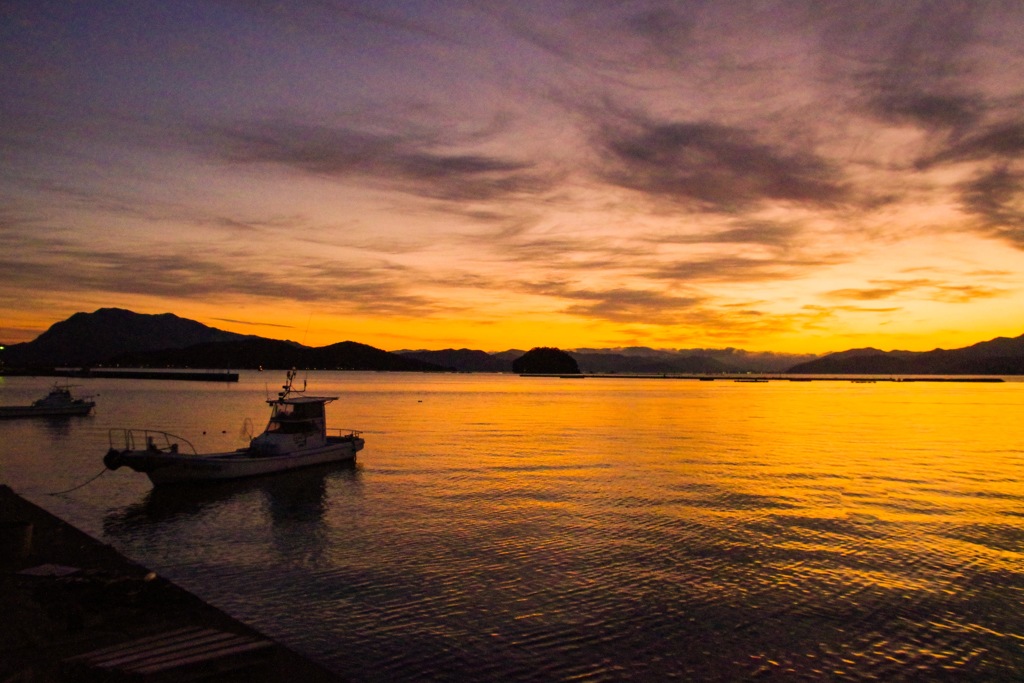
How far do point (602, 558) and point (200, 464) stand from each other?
24.8 m

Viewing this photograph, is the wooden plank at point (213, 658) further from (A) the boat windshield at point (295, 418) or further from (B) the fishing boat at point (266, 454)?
(A) the boat windshield at point (295, 418)

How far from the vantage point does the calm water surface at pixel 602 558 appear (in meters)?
15.0

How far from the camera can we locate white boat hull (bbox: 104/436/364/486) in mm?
35625

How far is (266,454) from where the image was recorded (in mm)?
41625

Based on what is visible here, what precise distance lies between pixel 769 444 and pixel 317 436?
39491 millimetres

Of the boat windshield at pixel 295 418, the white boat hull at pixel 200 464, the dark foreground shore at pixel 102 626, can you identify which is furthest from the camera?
the boat windshield at pixel 295 418

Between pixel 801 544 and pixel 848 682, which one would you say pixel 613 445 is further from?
pixel 848 682

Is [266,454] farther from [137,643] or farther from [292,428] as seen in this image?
[137,643]

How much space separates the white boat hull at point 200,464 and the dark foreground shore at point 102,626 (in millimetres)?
18680

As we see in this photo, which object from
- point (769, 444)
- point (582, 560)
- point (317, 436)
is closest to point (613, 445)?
point (769, 444)

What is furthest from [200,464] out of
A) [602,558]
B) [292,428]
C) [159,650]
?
[159,650]

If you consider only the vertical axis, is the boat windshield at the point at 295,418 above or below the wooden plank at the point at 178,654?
above

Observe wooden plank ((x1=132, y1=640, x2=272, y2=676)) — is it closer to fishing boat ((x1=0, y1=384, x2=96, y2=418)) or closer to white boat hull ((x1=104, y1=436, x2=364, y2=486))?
white boat hull ((x1=104, y1=436, x2=364, y2=486))

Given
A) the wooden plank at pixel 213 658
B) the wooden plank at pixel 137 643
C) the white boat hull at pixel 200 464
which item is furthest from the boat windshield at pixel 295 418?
the wooden plank at pixel 213 658
